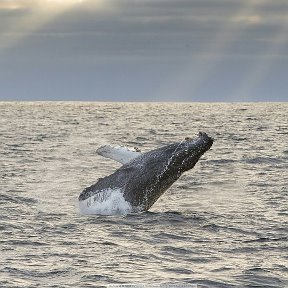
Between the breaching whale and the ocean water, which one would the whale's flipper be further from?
the ocean water

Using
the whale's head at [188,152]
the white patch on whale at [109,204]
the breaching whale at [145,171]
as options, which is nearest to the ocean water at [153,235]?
the white patch on whale at [109,204]

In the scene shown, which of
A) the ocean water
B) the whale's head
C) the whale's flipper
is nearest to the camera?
the ocean water

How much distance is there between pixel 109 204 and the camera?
1642cm

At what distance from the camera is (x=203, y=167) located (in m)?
29.3

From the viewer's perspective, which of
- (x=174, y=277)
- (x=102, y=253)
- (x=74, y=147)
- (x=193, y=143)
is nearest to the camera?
(x=174, y=277)

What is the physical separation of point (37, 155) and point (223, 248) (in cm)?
2067

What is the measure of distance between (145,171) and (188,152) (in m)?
0.89

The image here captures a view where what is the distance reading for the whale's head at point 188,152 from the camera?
15984 mm

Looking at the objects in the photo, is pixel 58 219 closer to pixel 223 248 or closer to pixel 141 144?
pixel 223 248

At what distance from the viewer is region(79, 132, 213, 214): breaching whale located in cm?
1608

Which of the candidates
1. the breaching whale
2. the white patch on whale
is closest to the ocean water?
the white patch on whale

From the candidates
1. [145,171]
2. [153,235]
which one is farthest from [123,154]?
[153,235]

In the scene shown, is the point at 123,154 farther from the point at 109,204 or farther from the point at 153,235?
the point at 153,235

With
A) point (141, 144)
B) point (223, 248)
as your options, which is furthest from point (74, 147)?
point (223, 248)
